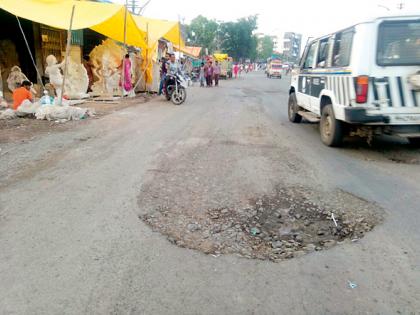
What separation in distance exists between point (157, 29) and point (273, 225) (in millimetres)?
14429

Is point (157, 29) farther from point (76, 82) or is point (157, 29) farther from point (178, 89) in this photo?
point (178, 89)

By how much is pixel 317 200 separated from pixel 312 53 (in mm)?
4743

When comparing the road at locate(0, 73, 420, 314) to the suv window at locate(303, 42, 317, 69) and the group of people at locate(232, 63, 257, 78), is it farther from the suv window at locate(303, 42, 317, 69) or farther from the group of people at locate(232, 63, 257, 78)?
the group of people at locate(232, 63, 257, 78)

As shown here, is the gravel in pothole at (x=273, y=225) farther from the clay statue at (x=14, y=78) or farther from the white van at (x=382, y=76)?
the clay statue at (x=14, y=78)

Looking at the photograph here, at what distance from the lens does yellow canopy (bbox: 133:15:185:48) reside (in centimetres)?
1611

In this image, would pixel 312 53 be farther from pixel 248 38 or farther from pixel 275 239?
pixel 248 38

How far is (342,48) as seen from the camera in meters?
6.34

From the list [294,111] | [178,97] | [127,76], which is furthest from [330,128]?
[127,76]

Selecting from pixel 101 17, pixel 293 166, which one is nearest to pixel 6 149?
pixel 293 166

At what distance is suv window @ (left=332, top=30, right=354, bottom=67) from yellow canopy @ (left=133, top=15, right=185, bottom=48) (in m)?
10.4

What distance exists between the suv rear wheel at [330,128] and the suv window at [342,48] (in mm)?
780

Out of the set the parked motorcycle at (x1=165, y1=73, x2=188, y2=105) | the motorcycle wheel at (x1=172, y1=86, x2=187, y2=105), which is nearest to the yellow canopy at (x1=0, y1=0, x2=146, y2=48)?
the parked motorcycle at (x1=165, y1=73, x2=188, y2=105)

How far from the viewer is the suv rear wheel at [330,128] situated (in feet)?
21.5

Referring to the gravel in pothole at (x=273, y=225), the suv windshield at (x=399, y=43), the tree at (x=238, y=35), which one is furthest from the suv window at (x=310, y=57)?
the tree at (x=238, y=35)
